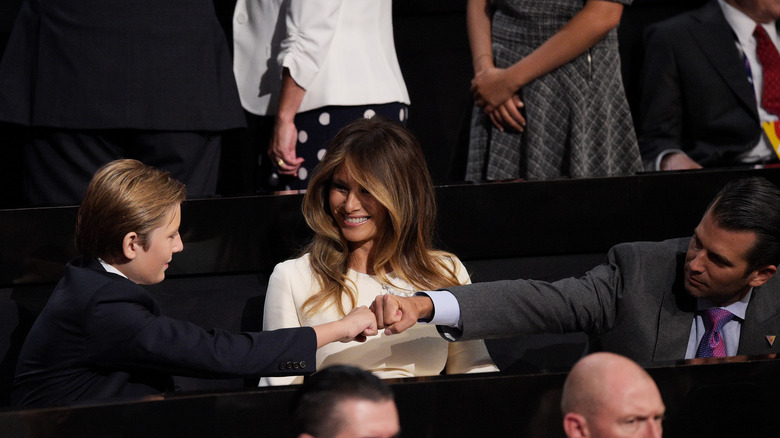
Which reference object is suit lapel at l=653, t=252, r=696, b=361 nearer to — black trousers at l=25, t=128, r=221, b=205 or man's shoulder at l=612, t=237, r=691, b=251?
man's shoulder at l=612, t=237, r=691, b=251

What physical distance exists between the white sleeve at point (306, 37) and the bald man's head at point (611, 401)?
45.5 inches

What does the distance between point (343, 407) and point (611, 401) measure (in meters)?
0.43

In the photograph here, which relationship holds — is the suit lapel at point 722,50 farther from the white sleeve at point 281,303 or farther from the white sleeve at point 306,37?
the white sleeve at point 281,303

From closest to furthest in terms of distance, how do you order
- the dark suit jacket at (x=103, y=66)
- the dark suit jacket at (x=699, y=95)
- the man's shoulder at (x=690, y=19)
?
the dark suit jacket at (x=103, y=66), the dark suit jacket at (x=699, y=95), the man's shoulder at (x=690, y=19)

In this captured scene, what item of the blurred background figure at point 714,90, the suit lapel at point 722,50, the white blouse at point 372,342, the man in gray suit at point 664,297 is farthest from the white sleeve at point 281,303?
the suit lapel at point 722,50

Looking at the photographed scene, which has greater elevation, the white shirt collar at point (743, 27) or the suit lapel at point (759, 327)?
the white shirt collar at point (743, 27)

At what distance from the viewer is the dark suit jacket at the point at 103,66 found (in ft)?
7.88

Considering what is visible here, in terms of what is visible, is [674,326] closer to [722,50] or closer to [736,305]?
[736,305]

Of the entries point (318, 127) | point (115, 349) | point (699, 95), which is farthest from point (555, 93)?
point (115, 349)

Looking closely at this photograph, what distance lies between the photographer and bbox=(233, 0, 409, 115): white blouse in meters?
2.49

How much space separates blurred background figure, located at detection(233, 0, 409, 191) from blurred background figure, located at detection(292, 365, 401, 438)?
119 centimetres

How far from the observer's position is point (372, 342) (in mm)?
2189

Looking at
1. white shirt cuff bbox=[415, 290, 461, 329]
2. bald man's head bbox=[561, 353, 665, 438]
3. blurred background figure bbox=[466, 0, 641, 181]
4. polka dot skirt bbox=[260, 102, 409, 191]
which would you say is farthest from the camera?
blurred background figure bbox=[466, 0, 641, 181]

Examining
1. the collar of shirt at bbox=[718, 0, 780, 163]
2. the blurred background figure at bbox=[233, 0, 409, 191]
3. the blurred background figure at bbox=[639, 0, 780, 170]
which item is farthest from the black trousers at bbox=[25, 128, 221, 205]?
the collar of shirt at bbox=[718, 0, 780, 163]
